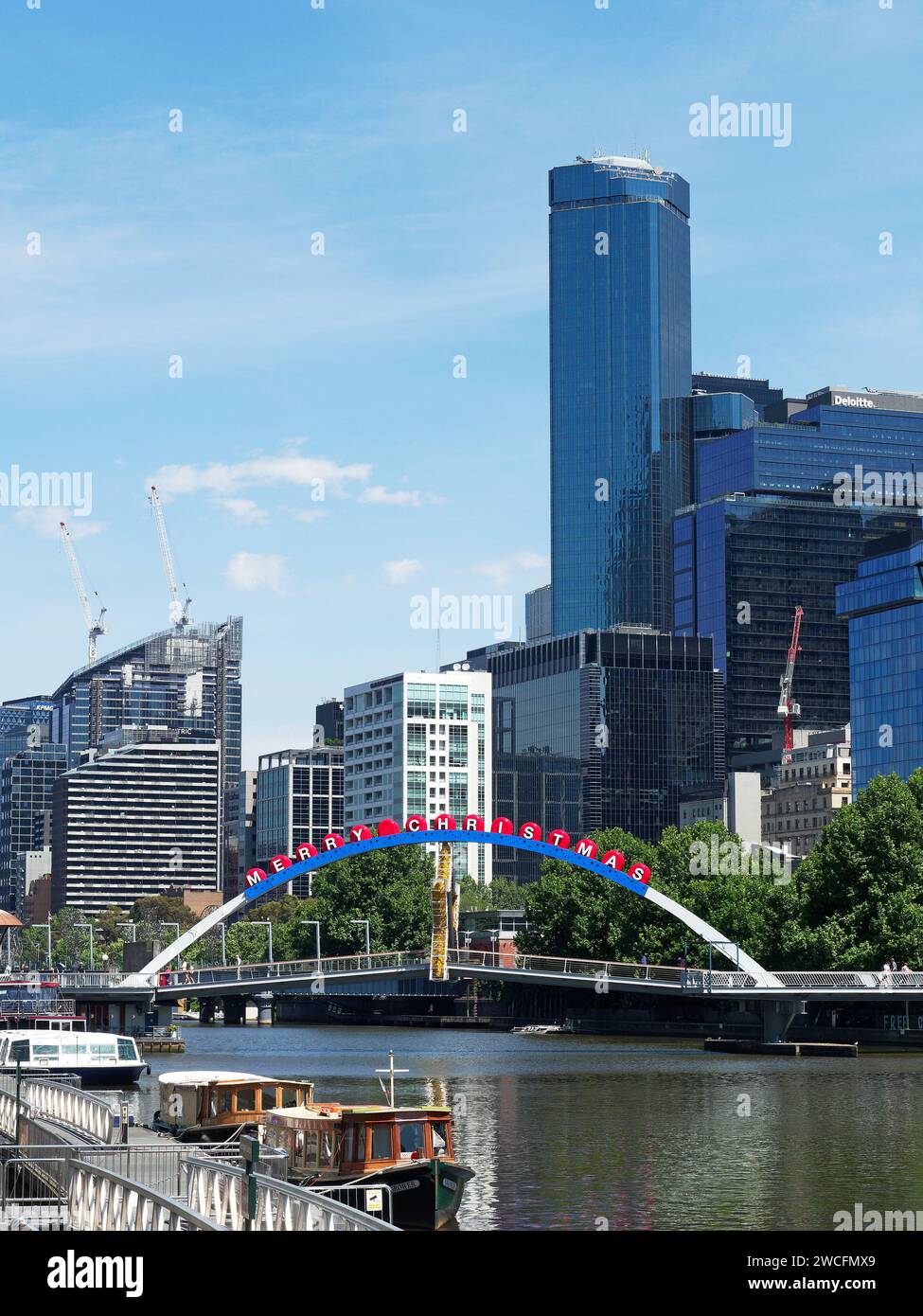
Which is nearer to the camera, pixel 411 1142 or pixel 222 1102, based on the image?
pixel 411 1142

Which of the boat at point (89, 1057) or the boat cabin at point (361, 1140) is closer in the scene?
the boat cabin at point (361, 1140)

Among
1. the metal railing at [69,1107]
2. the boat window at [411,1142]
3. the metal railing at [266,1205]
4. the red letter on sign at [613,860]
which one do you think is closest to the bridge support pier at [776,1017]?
the red letter on sign at [613,860]

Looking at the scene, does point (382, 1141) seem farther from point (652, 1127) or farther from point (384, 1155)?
point (652, 1127)

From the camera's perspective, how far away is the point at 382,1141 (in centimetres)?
4666

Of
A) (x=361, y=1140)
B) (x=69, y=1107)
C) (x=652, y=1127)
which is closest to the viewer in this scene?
(x=361, y=1140)

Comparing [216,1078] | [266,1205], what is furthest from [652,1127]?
[266,1205]

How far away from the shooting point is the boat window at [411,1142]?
46875mm

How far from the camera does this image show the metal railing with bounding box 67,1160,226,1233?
1057 inches

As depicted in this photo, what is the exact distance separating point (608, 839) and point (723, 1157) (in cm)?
12558

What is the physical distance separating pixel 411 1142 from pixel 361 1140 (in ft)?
4.50

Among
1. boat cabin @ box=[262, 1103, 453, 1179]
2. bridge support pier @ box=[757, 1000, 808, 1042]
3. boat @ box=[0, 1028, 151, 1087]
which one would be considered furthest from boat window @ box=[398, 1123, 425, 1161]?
bridge support pier @ box=[757, 1000, 808, 1042]

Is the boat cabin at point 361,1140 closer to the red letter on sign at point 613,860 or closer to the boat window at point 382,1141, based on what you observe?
the boat window at point 382,1141

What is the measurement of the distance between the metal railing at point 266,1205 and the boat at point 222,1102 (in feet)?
79.1
